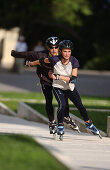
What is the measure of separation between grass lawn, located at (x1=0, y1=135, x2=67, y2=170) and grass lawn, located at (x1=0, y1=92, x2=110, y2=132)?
5.38m

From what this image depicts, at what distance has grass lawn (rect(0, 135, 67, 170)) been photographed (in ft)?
20.2

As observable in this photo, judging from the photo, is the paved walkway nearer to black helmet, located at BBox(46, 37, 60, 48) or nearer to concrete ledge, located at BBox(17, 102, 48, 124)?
black helmet, located at BBox(46, 37, 60, 48)

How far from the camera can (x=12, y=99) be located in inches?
846

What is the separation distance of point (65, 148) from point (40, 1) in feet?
88.4

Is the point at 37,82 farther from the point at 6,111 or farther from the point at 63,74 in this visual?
the point at 63,74

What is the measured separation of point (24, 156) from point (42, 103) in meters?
12.3

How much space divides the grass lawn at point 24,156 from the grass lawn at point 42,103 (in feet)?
17.7

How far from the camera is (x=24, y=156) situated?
6637 mm

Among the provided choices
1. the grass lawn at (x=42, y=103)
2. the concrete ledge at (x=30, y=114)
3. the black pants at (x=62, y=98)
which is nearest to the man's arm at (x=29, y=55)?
the black pants at (x=62, y=98)

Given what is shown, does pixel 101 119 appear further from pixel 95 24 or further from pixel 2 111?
pixel 95 24

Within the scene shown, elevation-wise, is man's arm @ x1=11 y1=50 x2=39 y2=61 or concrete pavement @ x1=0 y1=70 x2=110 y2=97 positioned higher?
man's arm @ x1=11 y1=50 x2=39 y2=61

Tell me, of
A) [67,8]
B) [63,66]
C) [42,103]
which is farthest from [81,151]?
[67,8]

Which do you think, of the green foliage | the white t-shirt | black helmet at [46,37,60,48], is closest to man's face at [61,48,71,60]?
the white t-shirt

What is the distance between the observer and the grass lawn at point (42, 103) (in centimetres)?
1390
